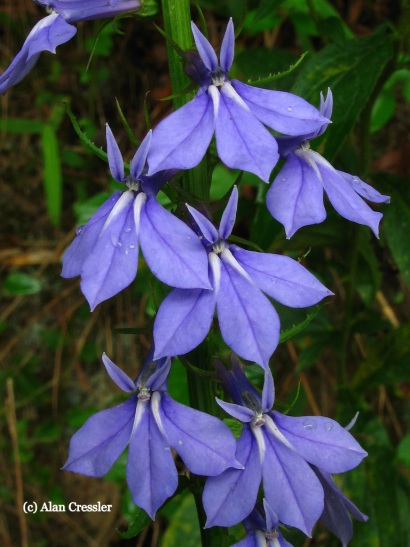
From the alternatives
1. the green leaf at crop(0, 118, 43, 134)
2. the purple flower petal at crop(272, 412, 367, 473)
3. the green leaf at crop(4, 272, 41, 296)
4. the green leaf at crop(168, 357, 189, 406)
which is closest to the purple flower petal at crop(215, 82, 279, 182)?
the purple flower petal at crop(272, 412, 367, 473)

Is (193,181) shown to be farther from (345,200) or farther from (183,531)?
(183,531)

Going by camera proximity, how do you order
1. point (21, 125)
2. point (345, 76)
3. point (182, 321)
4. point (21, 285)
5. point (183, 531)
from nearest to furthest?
point (182, 321), point (345, 76), point (183, 531), point (21, 285), point (21, 125)

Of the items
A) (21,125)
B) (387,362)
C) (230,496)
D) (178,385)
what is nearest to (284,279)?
(230,496)

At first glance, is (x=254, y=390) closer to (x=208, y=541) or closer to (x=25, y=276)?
(x=208, y=541)

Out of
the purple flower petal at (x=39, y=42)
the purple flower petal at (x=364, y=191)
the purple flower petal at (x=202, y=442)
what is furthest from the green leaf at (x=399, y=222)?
the purple flower petal at (x=39, y=42)

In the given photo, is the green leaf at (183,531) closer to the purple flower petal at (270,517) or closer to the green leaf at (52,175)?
the purple flower petal at (270,517)

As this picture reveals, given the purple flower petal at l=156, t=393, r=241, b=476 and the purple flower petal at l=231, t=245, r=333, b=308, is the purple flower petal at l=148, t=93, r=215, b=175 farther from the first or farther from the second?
the purple flower petal at l=156, t=393, r=241, b=476

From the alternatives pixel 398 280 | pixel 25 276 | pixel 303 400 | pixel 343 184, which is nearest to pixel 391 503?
pixel 303 400
